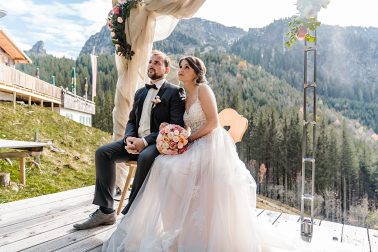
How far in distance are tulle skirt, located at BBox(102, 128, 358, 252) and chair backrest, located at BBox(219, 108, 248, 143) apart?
0.58m

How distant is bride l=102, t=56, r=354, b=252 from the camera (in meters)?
2.10

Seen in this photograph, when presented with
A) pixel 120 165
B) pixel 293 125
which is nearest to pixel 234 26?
pixel 293 125

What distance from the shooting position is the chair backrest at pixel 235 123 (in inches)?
114

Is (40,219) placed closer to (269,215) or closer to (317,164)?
(269,215)

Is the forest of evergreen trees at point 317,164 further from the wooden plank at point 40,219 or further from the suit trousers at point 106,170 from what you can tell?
the suit trousers at point 106,170

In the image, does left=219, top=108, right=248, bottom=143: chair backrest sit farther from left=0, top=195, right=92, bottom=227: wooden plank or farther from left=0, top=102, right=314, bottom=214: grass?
left=0, top=102, right=314, bottom=214: grass

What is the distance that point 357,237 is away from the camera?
2807 mm

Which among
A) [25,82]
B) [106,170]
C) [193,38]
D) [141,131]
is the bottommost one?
[106,170]

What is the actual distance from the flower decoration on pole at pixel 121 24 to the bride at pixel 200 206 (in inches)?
61.5

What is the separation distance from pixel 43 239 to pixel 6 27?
15.3m

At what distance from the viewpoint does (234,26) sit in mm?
180500

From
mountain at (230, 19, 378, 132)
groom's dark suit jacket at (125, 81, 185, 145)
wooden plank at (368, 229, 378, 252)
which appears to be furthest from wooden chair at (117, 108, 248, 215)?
mountain at (230, 19, 378, 132)

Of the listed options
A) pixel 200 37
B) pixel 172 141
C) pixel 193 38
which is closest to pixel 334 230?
pixel 172 141

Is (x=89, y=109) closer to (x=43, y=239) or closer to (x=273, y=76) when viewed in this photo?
(x=43, y=239)
